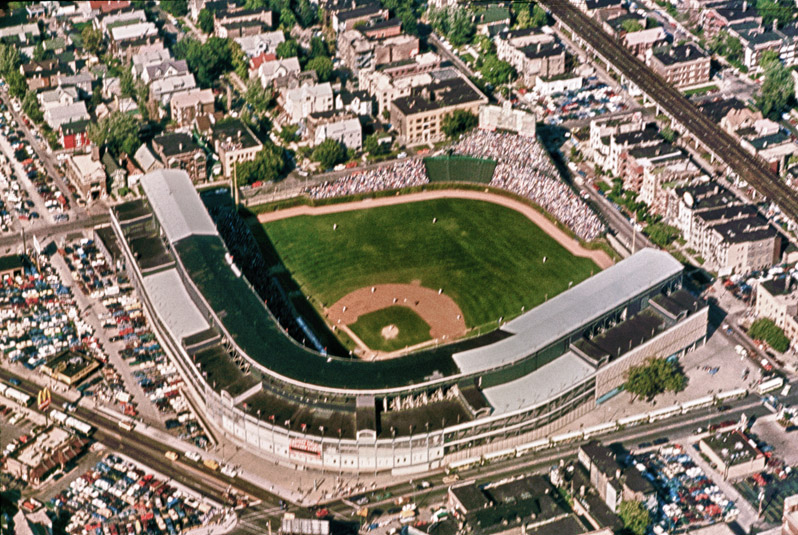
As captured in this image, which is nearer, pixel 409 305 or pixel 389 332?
pixel 389 332

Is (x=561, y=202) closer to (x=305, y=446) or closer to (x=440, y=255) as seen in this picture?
(x=440, y=255)

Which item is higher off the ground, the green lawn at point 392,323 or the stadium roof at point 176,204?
the stadium roof at point 176,204

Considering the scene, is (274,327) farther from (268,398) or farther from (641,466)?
(641,466)

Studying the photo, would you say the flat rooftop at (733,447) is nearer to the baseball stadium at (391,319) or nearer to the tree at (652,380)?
the tree at (652,380)

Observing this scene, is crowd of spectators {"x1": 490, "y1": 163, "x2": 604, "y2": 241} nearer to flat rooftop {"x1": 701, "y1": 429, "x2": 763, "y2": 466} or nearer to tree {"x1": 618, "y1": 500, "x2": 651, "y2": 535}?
flat rooftop {"x1": 701, "y1": 429, "x2": 763, "y2": 466}

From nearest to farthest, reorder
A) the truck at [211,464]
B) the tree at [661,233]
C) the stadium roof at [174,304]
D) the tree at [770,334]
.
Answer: the truck at [211,464], the stadium roof at [174,304], the tree at [770,334], the tree at [661,233]

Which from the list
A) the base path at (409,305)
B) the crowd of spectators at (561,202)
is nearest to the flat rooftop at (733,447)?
the base path at (409,305)

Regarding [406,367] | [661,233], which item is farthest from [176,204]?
[661,233]
